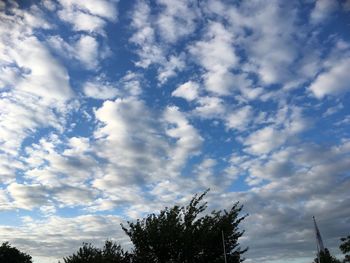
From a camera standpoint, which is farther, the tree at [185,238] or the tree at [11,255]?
the tree at [11,255]

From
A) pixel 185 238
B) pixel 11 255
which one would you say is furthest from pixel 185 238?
pixel 11 255

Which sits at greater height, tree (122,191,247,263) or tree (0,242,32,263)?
tree (0,242,32,263)

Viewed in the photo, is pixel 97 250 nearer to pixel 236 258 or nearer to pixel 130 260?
pixel 130 260

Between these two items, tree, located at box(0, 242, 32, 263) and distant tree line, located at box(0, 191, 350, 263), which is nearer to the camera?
distant tree line, located at box(0, 191, 350, 263)

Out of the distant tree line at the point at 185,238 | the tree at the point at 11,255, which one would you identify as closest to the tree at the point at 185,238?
the distant tree line at the point at 185,238

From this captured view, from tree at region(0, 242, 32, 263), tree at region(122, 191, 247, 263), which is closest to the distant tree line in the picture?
tree at region(122, 191, 247, 263)

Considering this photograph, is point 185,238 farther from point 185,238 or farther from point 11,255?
point 11,255

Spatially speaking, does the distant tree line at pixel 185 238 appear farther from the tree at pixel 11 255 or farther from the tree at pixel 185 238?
the tree at pixel 11 255

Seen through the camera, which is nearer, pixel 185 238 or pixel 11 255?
pixel 185 238

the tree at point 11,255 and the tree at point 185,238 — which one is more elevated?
the tree at point 11,255

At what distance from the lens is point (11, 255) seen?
86000 millimetres

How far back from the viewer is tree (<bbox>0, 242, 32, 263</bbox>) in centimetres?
8481

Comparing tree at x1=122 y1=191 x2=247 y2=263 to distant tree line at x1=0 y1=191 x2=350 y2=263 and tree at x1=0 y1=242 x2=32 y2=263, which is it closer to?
distant tree line at x1=0 y1=191 x2=350 y2=263

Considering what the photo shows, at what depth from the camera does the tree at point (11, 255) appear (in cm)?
8481
